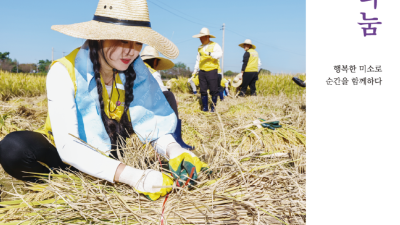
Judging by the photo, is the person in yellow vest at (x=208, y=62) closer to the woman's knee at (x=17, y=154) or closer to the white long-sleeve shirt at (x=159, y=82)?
the white long-sleeve shirt at (x=159, y=82)

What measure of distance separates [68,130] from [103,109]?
0.27 metres

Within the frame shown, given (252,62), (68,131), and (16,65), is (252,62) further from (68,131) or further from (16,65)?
(16,65)

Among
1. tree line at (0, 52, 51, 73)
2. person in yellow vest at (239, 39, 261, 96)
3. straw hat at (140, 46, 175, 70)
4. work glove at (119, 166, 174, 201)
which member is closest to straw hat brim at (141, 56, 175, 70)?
straw hat at (140, 46, 175, 70)

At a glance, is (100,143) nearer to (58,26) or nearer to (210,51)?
(58,26)

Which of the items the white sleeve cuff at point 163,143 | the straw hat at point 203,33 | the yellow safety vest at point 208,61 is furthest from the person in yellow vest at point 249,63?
the white sleeve cuff at point 163,143

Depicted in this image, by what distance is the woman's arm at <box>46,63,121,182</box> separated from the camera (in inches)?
46.8

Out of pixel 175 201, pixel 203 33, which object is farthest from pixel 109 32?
pixel 203 33

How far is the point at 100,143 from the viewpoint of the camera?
1414 mm

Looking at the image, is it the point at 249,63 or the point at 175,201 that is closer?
the point at 175,201

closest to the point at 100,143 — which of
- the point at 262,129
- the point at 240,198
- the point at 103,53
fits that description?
the point at 103,53

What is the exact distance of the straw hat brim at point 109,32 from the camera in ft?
3.92

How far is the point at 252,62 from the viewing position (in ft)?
21.8

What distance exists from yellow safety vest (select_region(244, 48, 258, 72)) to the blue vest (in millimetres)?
5309
